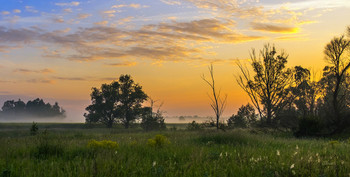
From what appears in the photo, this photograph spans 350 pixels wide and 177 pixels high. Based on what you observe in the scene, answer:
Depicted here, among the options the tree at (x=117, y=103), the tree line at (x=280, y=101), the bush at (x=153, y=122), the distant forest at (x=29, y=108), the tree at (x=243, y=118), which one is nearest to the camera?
the tree line at (x=280, y=101)

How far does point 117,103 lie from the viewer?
173ft

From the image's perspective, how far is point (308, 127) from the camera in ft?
68.7

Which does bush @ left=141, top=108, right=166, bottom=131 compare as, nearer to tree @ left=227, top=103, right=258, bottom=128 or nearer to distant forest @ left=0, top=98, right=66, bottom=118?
tree @ left=227, top=103, right=258, bottom=128

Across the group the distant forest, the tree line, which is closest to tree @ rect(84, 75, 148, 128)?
the tree line

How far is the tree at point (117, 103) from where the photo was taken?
51219 millimetres

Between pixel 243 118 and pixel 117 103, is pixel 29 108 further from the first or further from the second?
pixel 243 118

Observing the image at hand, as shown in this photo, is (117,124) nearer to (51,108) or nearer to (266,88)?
(266,88)

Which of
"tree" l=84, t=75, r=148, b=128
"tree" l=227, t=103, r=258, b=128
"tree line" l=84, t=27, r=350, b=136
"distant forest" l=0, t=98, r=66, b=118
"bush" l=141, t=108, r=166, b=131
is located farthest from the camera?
"distant forest" l=0, t=98, r=66, b=118

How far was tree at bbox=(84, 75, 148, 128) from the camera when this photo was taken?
51219mm

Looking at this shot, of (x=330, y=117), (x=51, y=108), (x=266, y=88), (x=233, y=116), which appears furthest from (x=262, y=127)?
(x=51, y=108)

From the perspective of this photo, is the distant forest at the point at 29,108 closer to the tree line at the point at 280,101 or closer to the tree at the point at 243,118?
the tree line at the point at 280,101

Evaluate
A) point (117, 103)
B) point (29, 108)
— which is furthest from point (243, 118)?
point (29, 108)

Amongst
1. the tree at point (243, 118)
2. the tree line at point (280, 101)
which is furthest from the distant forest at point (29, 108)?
the tree at point (243, 118)

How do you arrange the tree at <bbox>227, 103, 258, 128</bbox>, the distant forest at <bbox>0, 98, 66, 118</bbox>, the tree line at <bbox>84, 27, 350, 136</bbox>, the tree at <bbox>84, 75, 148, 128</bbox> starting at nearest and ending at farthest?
the tree line at <bbox>84, 27, 350, 136</bbox> < the tree at <bbox>227, 103, 258, 128</bbox> < the tree at <bbox>84, 75, 148, 128</bbox> < the distant forest at <bbox>0, 98, 66, 118</bbox>
